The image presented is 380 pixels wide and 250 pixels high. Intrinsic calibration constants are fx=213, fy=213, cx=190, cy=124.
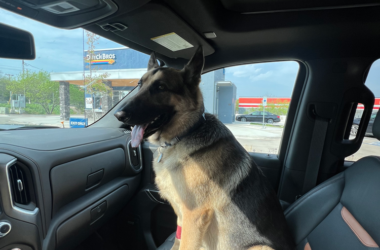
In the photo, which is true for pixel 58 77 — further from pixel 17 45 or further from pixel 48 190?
pixel 48 190

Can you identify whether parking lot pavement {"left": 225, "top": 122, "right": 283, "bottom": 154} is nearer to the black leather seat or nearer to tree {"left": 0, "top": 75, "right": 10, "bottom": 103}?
the black leather seat

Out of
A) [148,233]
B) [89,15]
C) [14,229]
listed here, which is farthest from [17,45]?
[148,233]

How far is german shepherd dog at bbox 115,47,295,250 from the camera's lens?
1.35m

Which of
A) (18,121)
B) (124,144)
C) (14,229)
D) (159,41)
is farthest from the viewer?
(124,144)

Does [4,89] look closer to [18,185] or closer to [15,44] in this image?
[15,44]

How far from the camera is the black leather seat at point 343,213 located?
3.72 feet

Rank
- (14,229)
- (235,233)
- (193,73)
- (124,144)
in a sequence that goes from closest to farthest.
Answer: (14,229), (235,233), (193,73), (124,144)

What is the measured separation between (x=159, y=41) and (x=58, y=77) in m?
1.05

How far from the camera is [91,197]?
5.52ft

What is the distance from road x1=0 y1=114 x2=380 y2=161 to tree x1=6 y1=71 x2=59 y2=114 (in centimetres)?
12

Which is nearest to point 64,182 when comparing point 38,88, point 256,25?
point 38,88

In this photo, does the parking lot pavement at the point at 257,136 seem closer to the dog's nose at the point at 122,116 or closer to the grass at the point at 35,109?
the dog's nose at the point at 122,116

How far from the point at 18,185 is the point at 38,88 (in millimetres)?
1046

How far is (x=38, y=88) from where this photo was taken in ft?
6.20
